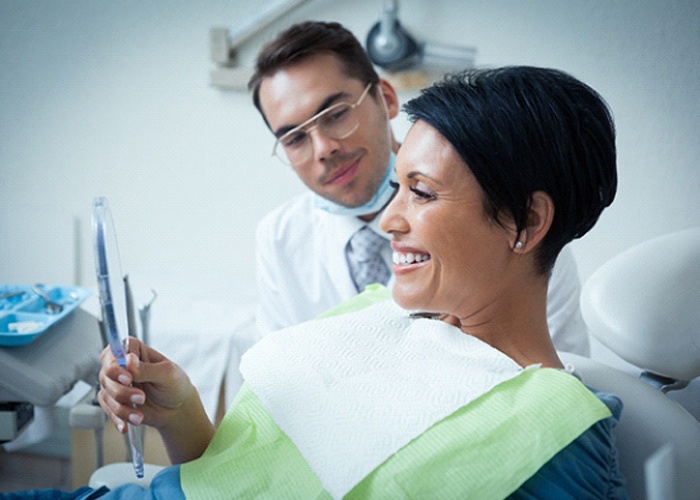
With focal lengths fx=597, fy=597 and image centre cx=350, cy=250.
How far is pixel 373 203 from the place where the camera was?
1.59 metres

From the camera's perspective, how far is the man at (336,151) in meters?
1.51

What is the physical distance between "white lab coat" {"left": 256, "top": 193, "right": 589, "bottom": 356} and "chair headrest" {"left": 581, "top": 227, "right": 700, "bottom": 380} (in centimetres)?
72

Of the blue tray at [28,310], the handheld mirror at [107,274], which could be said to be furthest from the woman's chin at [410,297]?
the blue tray at [28,310]

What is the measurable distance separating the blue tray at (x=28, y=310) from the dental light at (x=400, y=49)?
1.46 m

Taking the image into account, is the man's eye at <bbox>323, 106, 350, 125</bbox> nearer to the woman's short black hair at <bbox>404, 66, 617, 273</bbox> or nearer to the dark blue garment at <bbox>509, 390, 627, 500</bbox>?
the woman's short black hair at <bbox>404, 66, 617, 273</bbox>

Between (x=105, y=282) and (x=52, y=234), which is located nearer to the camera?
(x=105, y=282)

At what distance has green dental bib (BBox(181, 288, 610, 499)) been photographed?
777 millimetres

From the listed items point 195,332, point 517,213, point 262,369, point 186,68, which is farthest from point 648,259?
point 186,68

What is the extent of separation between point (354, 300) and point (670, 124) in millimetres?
855

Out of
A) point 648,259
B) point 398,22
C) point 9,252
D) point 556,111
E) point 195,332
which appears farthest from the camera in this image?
point 9,252

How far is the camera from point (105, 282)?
2.38ft

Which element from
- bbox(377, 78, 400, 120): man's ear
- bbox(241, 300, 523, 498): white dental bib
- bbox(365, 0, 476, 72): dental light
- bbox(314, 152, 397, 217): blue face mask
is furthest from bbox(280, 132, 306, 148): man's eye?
bbox(365, 0, 476, 72): dental light

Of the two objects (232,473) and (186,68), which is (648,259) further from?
(186,68)

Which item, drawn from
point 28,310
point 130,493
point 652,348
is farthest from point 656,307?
point 28,310
